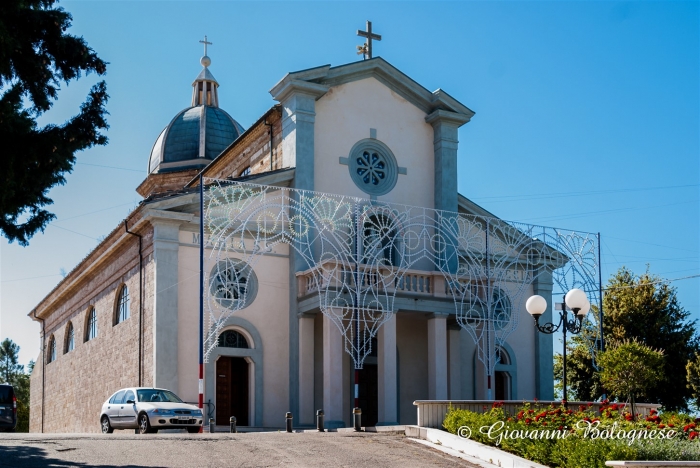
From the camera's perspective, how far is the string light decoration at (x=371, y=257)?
2755 cm

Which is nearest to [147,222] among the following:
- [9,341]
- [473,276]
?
[473,276]

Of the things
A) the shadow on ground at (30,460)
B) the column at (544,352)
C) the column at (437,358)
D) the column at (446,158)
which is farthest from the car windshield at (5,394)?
the column at (544,352)

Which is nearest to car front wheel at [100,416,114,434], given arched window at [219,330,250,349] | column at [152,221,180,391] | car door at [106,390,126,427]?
car door at [106,390,126,427]

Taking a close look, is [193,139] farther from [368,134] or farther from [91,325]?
[368,134]

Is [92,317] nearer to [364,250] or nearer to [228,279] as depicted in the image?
[228,279]

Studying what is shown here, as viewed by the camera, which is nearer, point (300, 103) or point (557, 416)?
point (557, 416)

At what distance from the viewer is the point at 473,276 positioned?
3003 cm

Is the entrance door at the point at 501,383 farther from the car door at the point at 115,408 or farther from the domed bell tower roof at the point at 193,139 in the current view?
the domed bell tower roof at the point at 193,139

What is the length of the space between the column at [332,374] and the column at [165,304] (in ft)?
14.0

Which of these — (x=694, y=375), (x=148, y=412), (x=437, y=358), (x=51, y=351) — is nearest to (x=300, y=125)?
(x=437, y=358)

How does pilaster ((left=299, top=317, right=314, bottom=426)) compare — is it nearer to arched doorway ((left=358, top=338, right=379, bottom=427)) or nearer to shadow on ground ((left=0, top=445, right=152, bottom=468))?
arched doorway ((left=358, top=338, right=379, bottom=427))

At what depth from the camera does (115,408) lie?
23109 millimetres

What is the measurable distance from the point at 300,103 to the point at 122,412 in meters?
12.0

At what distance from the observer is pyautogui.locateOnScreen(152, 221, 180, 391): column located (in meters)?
27.3
